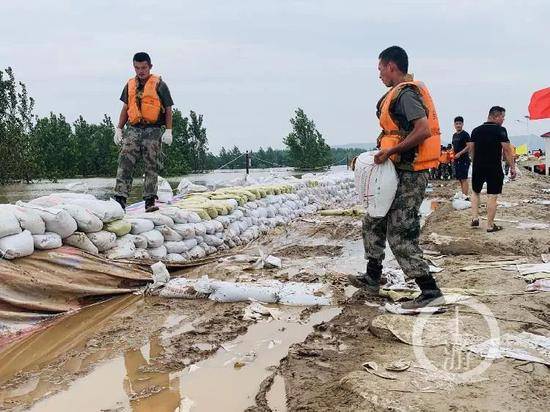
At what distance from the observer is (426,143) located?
2867mm

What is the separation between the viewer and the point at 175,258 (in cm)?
461

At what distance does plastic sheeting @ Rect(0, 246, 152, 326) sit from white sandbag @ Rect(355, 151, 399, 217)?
1.81 metres

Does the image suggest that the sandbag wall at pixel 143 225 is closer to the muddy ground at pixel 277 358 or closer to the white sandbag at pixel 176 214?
the white sandbag at pixel 176 214

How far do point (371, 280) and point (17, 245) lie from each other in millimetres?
2234

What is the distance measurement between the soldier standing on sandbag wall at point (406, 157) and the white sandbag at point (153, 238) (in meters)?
2.25

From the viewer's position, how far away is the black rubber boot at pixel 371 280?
3344mm

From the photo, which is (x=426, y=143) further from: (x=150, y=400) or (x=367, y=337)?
(x=150, y=400)

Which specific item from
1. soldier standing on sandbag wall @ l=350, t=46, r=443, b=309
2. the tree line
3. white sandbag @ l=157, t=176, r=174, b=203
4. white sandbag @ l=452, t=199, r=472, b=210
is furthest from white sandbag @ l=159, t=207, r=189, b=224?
the tree line

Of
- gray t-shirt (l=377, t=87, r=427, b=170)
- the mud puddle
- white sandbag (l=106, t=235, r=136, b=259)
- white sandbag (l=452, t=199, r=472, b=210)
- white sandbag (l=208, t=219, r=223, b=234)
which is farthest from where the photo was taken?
white sandbag (l=452, t=199, r=472, b=210)

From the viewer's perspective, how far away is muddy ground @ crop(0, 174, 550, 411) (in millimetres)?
1929

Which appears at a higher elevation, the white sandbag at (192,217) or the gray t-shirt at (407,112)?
Answer: the gray t-shirt at (407,112)

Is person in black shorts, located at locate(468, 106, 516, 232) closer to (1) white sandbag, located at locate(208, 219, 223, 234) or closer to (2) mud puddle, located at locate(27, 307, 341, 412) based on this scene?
(1) white sandbag, located at locate(208, 219, 223, 234)

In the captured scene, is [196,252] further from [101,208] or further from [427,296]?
[427,296]

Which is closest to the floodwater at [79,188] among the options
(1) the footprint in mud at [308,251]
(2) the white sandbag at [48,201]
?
(2) the white sandbag at [48,201]
